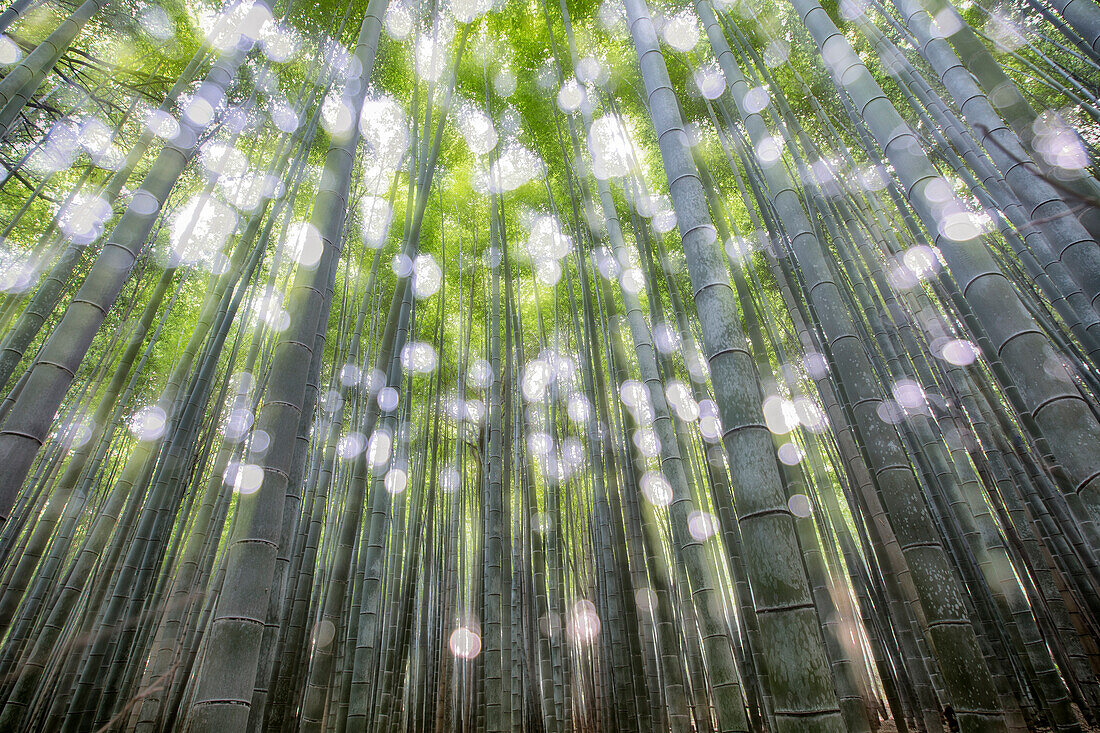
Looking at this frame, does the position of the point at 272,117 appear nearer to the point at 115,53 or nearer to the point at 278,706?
the point at 115,53

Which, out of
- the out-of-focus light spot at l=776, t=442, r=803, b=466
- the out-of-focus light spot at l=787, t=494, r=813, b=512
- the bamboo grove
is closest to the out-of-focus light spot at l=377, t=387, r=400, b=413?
the bamboo grove

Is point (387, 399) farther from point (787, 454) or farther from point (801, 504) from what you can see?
point (801, 504)

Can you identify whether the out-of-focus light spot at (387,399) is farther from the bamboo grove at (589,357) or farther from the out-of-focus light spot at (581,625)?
the out-of-focus light spot at (581,625)

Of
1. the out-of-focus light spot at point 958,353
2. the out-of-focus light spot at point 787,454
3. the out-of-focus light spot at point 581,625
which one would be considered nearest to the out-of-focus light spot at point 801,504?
the out-of-focus light spot at point 787,454

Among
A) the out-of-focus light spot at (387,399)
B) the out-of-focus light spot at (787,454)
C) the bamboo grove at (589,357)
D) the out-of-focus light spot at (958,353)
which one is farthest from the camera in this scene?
the out-of-focus light spot at (958,353)

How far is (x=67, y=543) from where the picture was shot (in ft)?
14.1

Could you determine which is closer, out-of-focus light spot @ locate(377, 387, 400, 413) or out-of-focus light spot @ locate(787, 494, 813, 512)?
out-of-focus light spot @ locate(377, 387, 400, 413)

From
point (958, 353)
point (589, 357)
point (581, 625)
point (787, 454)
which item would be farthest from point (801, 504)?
point (581, 625)

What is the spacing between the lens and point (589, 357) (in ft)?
12.4

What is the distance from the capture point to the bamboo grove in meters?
1.53

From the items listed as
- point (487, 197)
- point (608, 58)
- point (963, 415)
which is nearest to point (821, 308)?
point (963, 415)

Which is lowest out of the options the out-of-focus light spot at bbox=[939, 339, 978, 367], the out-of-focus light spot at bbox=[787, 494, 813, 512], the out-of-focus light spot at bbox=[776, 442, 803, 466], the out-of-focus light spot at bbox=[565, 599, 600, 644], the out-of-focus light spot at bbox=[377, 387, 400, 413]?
the out-of-focus light spot at bbox=[565, 599, 600, 644]

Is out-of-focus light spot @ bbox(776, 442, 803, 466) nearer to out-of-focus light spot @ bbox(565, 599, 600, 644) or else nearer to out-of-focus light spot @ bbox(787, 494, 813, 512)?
out-of-focus light spot @ bbox(787, 494, 813, 512)

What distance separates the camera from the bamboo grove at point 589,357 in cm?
153
